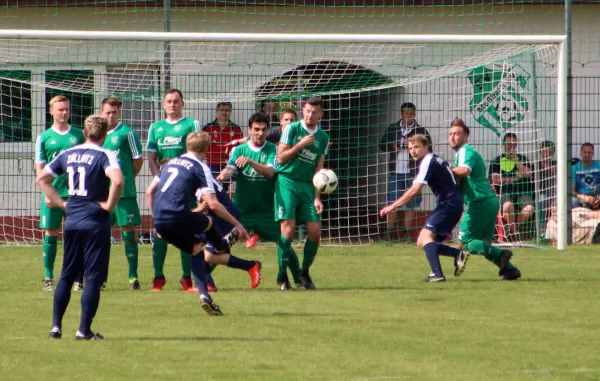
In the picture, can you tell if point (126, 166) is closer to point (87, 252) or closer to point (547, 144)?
point (87, 252)

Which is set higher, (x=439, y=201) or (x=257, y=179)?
(x=257, y=179)

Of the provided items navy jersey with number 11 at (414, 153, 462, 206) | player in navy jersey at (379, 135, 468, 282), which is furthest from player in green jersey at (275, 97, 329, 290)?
navy jersey with number 11 at (414, 153, 462, 206)

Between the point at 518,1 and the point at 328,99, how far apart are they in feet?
13.3

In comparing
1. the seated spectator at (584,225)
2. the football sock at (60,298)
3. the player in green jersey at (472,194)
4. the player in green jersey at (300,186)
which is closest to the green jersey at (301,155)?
the player in green jersey at (300,186)

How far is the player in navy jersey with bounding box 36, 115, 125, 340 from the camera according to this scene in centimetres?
759

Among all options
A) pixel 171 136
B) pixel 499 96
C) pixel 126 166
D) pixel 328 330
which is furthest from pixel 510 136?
pixel 328 330

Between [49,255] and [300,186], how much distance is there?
8.49 ft

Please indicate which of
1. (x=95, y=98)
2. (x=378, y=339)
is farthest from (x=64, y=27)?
(x=378, y=339)

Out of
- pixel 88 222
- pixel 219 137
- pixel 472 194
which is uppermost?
pixel 219 137

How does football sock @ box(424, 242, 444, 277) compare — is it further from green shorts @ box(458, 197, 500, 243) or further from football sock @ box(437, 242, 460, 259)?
green shorts @ box(458, 197, 500, 243)

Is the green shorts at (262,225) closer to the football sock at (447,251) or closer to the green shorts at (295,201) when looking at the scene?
the green shorts at (295,201)

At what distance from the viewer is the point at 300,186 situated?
1116 cm

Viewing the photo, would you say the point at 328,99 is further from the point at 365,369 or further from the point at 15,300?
the point at 365,369

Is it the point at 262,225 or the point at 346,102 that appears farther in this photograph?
the point at 346,102
